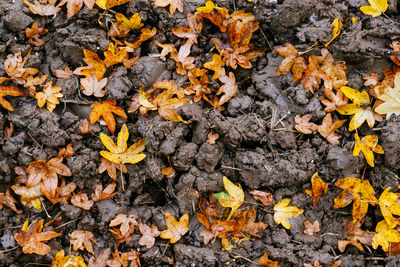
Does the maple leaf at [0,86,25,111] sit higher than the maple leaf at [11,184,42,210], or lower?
higher

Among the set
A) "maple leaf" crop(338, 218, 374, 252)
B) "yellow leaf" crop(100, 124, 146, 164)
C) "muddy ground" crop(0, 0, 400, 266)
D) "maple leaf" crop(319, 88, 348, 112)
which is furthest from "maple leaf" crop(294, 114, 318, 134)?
"yellow leaf" crop(100, 124, 146, 164)

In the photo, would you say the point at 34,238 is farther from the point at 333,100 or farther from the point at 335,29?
the point at 335,29

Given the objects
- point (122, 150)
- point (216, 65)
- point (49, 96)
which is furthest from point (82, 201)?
point (216, 65)

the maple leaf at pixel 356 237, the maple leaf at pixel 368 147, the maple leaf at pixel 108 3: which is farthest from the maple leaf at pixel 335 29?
the maple leaf at pixel 108 3

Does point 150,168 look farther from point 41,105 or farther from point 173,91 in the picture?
point 41,105

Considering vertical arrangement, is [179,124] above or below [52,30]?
below

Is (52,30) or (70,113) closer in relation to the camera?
(70,113)

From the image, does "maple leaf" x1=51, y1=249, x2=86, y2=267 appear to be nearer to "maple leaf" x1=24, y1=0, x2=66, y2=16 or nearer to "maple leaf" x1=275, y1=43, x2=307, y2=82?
"maple leaf" x1=24, y1=0, x2=66, y2=16

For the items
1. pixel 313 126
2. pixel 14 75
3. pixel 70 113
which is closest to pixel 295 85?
pixel 313 126
